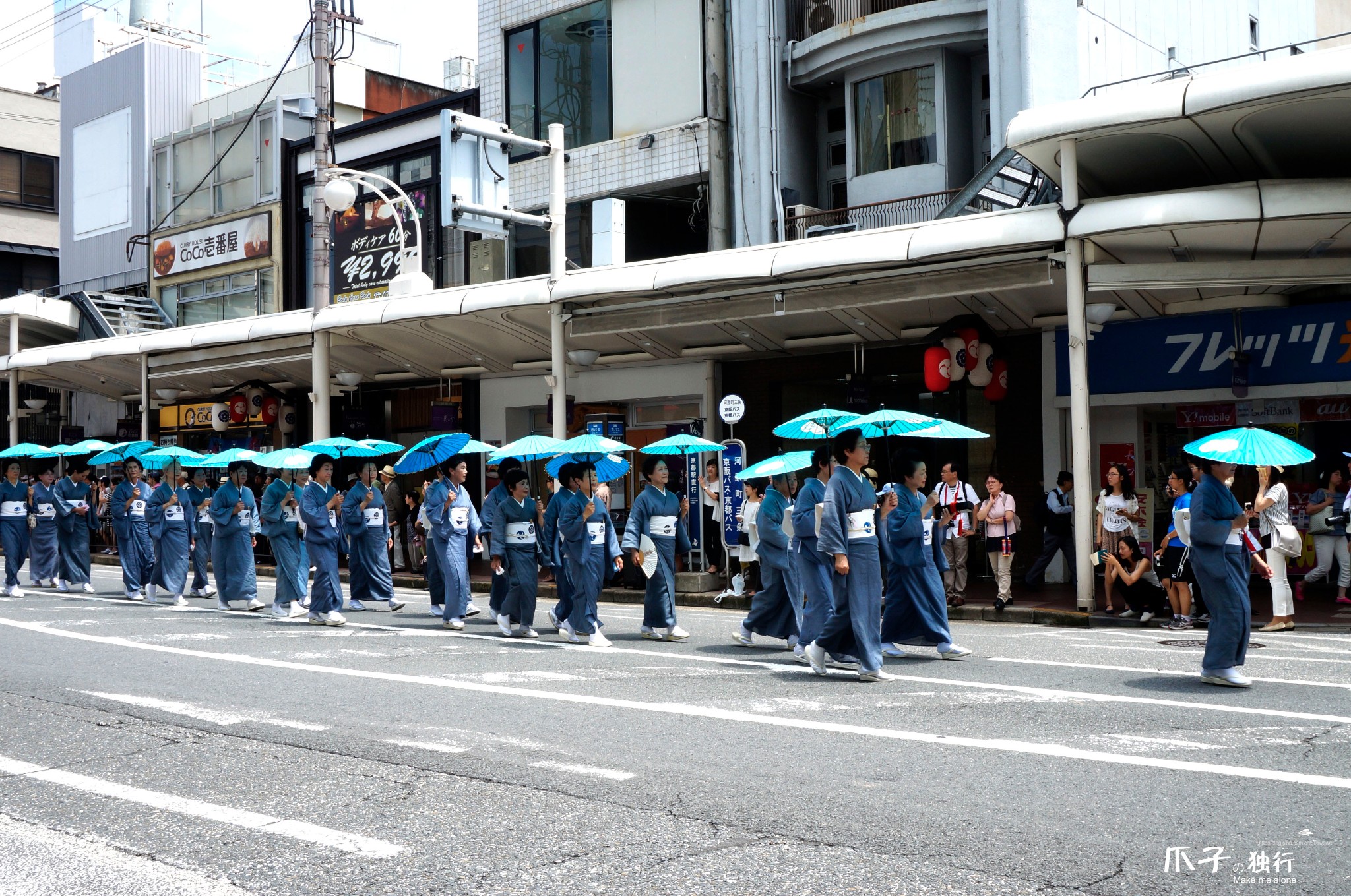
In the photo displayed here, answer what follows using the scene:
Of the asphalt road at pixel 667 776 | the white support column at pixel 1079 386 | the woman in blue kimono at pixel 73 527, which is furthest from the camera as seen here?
the woman in blue kimono at pixel 73 527

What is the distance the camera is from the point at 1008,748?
6988 mm

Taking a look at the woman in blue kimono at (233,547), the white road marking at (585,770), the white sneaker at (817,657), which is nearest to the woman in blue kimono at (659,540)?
the white sneaker at (817,657)

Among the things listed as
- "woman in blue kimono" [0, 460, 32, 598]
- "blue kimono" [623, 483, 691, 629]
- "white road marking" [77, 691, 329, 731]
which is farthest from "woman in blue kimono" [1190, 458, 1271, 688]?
"woman in blue kimono" [0, 460, 32, 598]

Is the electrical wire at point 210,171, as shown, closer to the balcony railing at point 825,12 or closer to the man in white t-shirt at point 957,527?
the balcony railing at point 825,12

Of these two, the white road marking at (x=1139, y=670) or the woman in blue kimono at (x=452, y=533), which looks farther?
→ the woman in blue kimono at (x=452, y=533)

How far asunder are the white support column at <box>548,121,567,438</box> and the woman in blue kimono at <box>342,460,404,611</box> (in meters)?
3.38

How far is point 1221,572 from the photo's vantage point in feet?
30.1

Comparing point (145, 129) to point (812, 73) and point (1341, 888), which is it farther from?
point (1341, 888)

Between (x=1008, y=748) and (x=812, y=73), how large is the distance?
56.9 feet

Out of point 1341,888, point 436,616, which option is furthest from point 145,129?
point 1341,888

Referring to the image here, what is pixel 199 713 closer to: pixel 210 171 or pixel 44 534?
pixel 44 534

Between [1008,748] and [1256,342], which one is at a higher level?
[1256,342]

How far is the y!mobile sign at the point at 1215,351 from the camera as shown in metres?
16.3

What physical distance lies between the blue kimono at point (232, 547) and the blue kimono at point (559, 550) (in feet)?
18.3
